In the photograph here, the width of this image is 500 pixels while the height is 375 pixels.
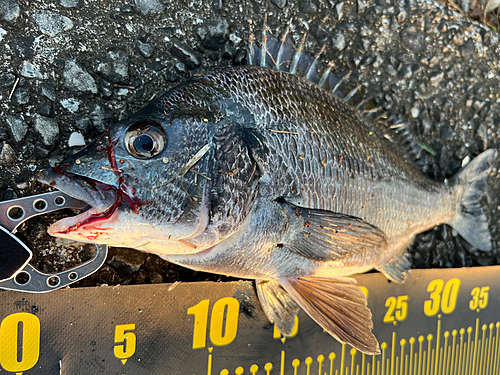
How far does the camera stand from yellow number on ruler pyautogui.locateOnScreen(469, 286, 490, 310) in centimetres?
215

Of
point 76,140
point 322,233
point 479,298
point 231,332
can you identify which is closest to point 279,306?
point 231,332

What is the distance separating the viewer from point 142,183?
3.38ft

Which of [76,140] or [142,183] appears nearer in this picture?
[142,183]

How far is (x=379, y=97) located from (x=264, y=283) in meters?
1.25

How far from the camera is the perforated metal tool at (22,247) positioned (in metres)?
1.29

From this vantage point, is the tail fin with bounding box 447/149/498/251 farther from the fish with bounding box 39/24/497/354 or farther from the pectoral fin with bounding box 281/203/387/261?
the pectoral fin with bounding box 281/203/387/261

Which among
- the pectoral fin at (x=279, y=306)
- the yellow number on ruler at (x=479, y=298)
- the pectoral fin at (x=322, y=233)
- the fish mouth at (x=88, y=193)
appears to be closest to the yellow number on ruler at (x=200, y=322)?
the pectoral fin at (x=279, y=306)

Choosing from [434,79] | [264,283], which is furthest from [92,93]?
[434,79]

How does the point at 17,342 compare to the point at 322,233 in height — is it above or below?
below

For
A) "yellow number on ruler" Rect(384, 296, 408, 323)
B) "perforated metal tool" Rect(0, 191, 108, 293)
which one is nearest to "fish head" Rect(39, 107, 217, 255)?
"perforated metal tool" Rect(0, 191, 108, 293)

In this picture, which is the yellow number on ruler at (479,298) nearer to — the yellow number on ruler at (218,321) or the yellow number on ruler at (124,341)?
the yellow number on ruler at (218,321)

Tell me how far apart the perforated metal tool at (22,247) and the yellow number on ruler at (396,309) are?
1620 mm

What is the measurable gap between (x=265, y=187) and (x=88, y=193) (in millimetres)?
564

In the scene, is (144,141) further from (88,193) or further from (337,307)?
(337,307)
